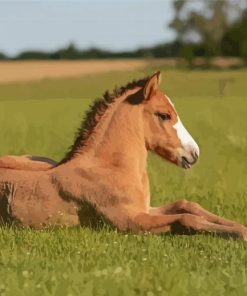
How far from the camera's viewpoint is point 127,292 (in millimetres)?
6582

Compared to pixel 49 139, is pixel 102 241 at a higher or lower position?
higher

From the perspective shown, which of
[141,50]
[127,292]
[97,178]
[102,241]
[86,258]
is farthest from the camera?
[141,50]

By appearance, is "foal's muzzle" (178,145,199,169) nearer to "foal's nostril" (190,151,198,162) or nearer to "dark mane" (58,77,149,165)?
"foal's nostril" (190,151,198,162)

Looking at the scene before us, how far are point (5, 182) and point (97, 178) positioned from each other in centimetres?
93

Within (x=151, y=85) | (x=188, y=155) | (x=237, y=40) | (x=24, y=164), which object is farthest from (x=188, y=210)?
(x=237, y=40)

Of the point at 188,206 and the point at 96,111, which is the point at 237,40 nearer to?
the point at 188,206

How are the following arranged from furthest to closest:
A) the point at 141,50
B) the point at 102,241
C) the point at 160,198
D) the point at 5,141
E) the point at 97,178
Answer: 1. the point at 141,50
2. the point at 5,141
3. the point at 160,198
4. the point at 97,178
5. the point at 102,241

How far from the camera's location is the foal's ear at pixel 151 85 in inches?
366

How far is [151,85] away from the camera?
9328 mm

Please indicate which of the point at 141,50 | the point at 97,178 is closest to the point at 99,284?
the point at 97,178

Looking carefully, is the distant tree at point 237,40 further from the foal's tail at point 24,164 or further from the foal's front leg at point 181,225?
the foal's front leg at point 181,225

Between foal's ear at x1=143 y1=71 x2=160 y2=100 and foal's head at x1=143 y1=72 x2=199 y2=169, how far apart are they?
0.03 metres

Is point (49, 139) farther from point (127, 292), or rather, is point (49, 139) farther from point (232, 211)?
point (127, 292)

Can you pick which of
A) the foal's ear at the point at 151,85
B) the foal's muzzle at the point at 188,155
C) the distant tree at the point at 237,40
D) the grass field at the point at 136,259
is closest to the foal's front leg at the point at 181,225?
the grass field at the point at 136,259
